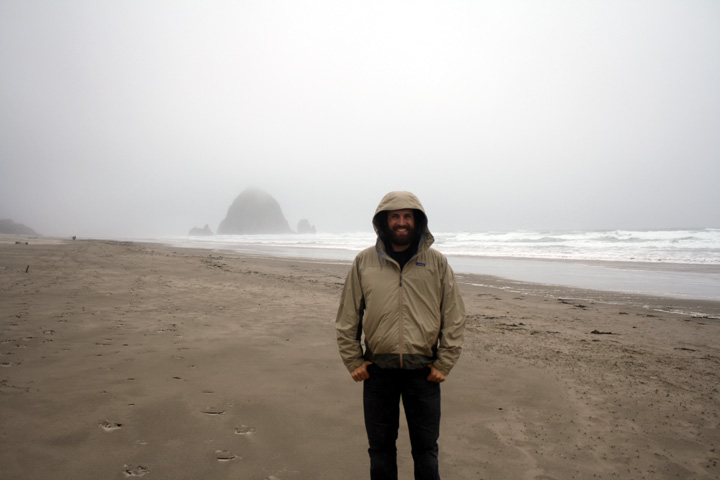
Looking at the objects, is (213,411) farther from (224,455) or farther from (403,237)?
(403,237)

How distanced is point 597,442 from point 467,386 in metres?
1.36

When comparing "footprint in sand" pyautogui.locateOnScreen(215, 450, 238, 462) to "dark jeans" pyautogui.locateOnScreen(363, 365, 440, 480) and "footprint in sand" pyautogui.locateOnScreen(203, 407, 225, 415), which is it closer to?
"footprint in sand" pyautogui.locateOnScreen(203, 407, 225, 415)

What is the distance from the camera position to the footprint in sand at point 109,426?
306 centimetres

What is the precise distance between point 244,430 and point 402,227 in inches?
89.3

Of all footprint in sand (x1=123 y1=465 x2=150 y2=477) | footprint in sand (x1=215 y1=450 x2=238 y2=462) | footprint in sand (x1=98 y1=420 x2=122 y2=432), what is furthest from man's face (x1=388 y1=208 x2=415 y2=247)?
footprint in sand (x1=98 y1=420 x2=122 y2=432)

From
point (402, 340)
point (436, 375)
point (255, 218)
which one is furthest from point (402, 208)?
point (255, 218)

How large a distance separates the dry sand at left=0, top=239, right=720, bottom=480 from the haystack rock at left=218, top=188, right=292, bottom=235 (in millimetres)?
150835

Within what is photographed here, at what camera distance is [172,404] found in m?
3.54

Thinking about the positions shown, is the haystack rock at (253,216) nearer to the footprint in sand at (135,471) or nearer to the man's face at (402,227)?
the footprint in sand at (135,471)

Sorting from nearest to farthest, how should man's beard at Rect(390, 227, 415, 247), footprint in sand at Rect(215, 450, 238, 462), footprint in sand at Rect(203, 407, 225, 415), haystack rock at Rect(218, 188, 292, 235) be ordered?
1. man's beard at Rect(390, 227, 415, 247)
2. footprint in sand at Rect(215, 450, 238, 462)
3. footprint in sand at Rect(203, 407, 225, 415)
4. haystack rock at Rect(218, 188, 292, 235)

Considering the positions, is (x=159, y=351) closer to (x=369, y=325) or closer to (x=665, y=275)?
(x=369, y=325)

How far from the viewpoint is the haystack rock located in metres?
154

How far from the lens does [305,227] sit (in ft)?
525

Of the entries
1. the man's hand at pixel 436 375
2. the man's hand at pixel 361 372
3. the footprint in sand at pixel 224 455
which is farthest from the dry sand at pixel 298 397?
the man's hand at pixel 436 375
